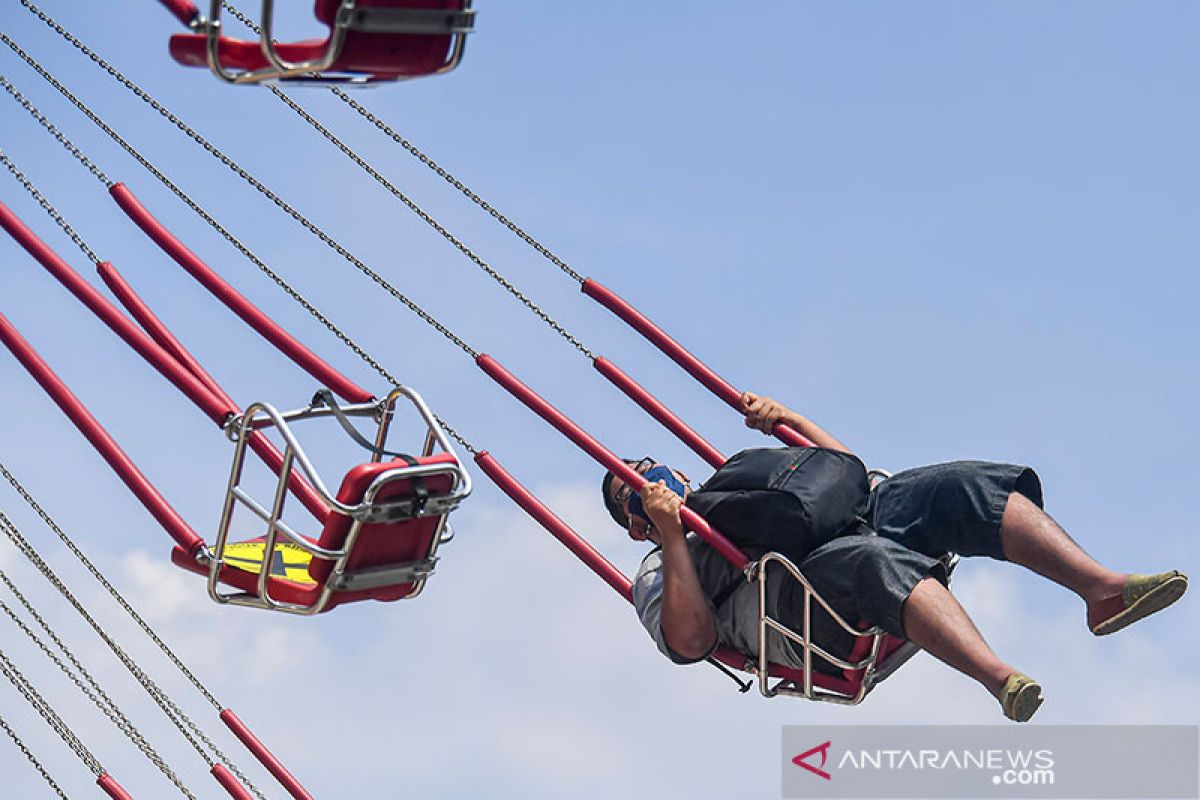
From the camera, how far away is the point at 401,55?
9.04 meters

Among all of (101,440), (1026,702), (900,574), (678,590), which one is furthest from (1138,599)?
(101,440)

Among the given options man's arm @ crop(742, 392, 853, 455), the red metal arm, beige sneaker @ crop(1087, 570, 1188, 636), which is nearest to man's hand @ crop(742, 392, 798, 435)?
man's arm @ crop(742, 392, 853, 455)

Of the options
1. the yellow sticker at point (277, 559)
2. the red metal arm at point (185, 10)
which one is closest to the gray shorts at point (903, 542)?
the yellow sticker at point (277, 559)

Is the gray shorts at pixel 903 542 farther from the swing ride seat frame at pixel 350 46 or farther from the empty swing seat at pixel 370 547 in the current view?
the swing ride seat frame at pixel 350 46

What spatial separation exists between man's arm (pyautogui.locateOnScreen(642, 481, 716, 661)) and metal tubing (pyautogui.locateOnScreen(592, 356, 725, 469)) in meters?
0.66

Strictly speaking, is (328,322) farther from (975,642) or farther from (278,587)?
(975,642)

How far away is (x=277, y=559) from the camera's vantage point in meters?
10.1

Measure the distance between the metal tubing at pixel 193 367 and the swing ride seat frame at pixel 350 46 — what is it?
1338mm

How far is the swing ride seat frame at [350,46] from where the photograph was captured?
8797mm

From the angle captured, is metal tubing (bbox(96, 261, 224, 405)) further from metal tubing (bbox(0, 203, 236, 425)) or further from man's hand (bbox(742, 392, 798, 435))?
man's hand (bbox(742, 392, 798, 435))

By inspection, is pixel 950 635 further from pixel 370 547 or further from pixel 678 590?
pixel 370 547

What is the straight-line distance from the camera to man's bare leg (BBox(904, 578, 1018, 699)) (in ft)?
30.7

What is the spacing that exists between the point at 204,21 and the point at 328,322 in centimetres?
181

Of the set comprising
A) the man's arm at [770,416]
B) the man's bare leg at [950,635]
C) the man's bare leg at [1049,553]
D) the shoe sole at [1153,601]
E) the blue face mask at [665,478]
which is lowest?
the man's bare leg at [950,635]
